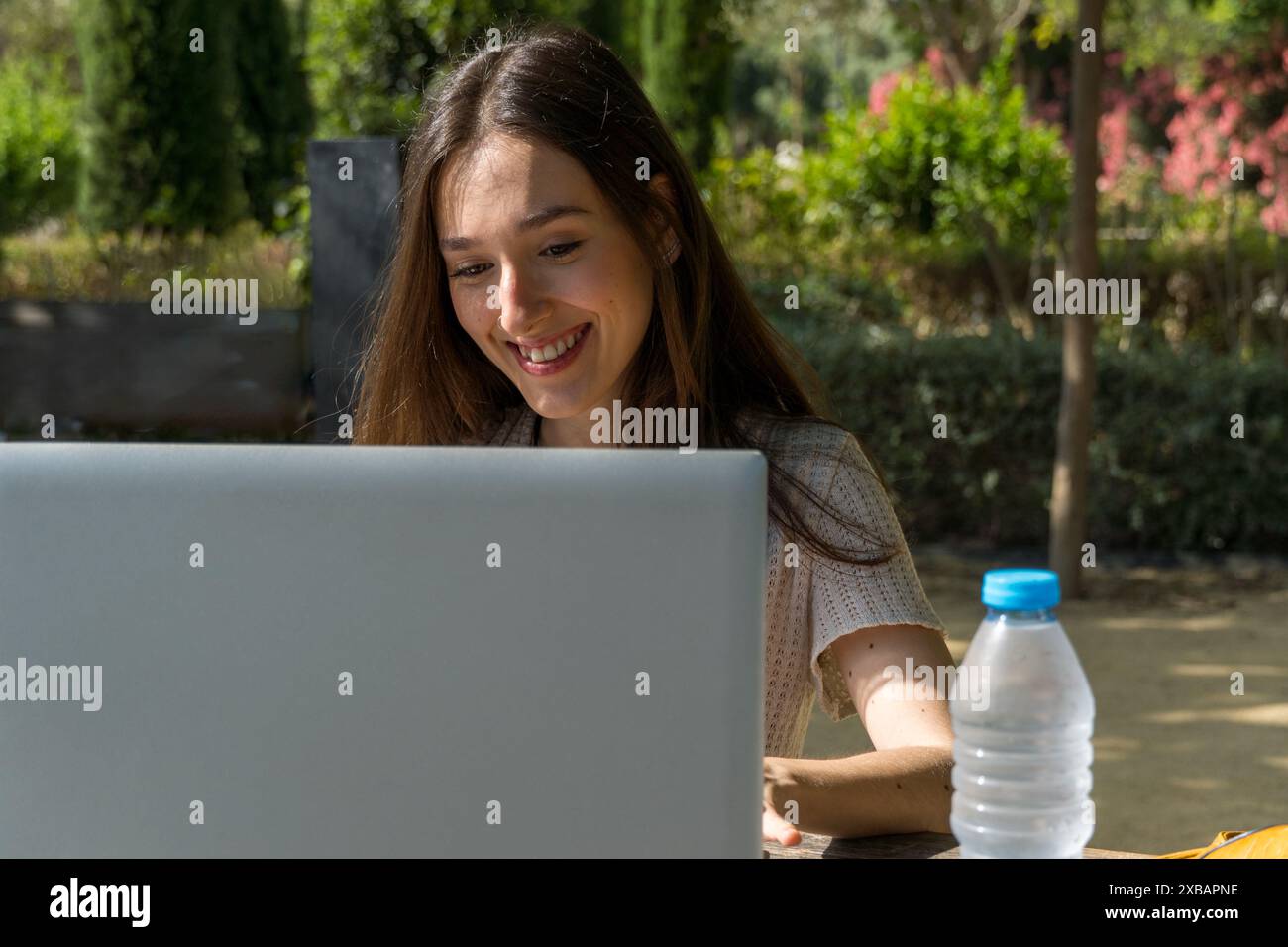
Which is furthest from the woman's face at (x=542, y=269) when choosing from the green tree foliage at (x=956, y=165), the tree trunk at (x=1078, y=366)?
the green tree foliage at (x=956, y=165)

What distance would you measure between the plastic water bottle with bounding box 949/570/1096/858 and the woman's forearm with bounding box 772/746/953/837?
0.58 ft

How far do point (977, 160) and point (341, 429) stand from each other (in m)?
7.41

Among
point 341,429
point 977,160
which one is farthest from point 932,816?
point 977,160

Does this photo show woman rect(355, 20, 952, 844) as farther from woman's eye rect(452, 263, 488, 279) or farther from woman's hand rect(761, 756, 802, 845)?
woman's hand rect(761, 756, 802, 845)

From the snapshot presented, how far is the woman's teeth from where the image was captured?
1.75 m

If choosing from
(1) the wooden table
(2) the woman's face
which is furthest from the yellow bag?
(2) the woman's face

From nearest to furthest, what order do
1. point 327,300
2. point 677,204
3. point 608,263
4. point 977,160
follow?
point 608,263 → point 677,204 → point 327,300 → point 977,160

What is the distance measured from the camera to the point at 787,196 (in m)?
9.73

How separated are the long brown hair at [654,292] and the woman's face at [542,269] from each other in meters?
0.03

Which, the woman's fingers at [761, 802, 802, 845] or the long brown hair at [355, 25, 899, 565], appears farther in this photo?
the long brown hair at [355, 25, 899, 565]

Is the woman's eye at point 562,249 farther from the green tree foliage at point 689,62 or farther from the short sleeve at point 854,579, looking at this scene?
the green tree foliage at point 689,62

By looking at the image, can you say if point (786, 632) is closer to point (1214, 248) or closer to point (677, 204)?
point (677, 204)

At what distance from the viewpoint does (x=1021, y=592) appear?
1.11m
